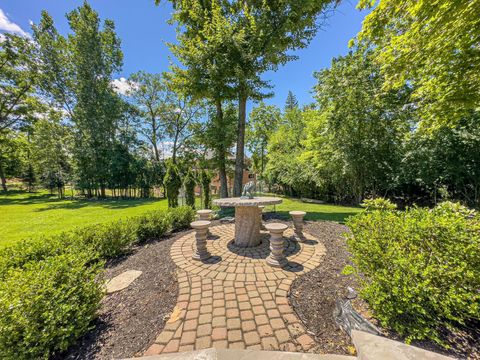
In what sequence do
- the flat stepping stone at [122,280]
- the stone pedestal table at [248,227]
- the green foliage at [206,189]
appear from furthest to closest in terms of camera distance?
the green foliage at [206,189] < the stone pedestal table at [248,227] < the flat stepping stone at [122,280]

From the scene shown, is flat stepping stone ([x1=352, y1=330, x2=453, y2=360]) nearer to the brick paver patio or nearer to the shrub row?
the brick paver patio

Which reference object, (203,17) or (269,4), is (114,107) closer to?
(203,17)

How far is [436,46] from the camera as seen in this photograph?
382 cm

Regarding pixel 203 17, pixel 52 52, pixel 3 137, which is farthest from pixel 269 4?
pixel 3 137

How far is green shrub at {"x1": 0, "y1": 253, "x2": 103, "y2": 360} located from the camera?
1.53 m

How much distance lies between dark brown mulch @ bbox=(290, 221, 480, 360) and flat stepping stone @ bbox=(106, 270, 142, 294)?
2.68m

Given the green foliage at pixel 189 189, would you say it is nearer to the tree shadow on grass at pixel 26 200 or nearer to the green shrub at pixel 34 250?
the green shrub at pixel 34 250

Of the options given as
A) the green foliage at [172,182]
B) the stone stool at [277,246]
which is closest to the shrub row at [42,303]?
the stone stool at [277,246]

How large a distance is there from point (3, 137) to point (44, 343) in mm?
32206

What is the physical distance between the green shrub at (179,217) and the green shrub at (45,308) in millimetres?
3258

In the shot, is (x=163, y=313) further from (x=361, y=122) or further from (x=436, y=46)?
(x=361, y=122)

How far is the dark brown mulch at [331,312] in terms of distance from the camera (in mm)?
1552

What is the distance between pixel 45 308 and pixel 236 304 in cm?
201

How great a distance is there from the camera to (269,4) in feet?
23.9
